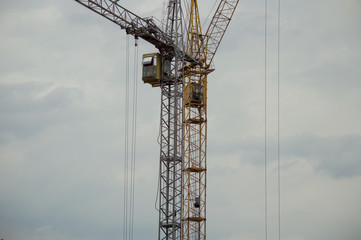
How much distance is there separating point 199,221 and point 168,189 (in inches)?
951

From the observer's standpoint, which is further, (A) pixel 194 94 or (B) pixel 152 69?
(A) pixel 194 94

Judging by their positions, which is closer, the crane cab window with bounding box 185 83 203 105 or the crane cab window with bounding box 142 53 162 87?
the crane cab window with bounding box 142 53 162 87

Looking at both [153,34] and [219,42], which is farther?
[219,42]

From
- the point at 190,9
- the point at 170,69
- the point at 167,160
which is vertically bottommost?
the point at 167,160

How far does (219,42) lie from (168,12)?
981 inches

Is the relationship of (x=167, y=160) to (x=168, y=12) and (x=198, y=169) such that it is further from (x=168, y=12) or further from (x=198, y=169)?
(x=198, y=169)

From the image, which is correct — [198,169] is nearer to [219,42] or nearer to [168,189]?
[219,42]

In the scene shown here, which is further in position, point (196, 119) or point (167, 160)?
point (196, 119)

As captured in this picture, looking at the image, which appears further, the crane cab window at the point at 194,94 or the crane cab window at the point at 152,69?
the crane cab window at the point at 194,94

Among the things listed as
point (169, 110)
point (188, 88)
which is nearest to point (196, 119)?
point (188, 88)

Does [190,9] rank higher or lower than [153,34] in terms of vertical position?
higher

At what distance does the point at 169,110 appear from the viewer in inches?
2398

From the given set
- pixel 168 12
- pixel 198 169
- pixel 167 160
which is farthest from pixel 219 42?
pixel 167 160

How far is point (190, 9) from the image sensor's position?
278 feet
